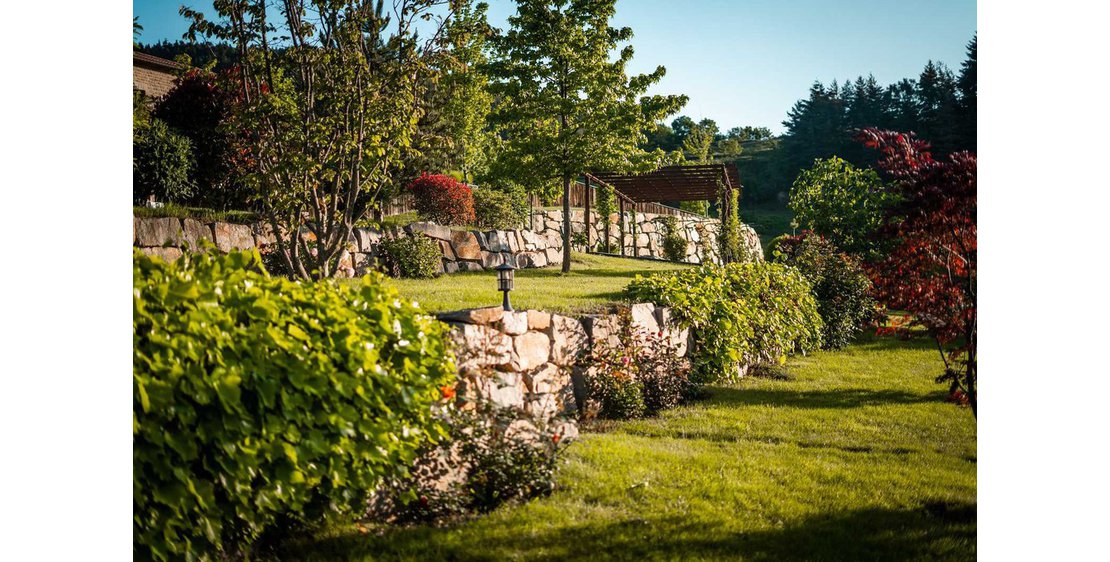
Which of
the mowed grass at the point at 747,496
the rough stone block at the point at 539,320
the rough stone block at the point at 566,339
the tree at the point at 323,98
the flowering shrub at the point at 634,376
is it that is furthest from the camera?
the flowering shrub at the point at 634,376

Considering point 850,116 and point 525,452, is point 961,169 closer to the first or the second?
point 850,116

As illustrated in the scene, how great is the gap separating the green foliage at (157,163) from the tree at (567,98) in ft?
11.5

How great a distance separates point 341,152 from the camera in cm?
427

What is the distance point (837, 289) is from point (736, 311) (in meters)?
2.94

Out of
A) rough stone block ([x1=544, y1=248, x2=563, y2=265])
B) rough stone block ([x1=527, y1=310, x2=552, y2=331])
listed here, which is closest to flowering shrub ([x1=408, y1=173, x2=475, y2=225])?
rough stone block ([x1=544, y1=248, x2=563, y2=265])

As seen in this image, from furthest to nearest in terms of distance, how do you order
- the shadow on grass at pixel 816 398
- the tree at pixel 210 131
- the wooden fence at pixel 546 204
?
the wooden fence at pixel 546 204 < the shadow on grass at pixel 816 398 < the tree at pixel 210 131

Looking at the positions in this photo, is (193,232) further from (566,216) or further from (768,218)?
(768,218)

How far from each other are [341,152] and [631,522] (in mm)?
2697

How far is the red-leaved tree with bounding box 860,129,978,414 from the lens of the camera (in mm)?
3885

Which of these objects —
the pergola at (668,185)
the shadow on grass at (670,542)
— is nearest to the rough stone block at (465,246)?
the pergola at (668,185)

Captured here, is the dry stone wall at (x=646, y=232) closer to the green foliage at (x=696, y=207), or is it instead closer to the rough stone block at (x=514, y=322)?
the green foliage at (x=696, y=207)

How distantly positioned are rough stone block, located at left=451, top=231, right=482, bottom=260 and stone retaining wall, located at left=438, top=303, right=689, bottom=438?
12.0 feet

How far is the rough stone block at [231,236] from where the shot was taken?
3.89 metres

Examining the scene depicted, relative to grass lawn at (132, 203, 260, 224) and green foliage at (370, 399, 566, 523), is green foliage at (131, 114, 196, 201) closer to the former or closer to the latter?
grass lawn at (132, 203, 260, 224)
